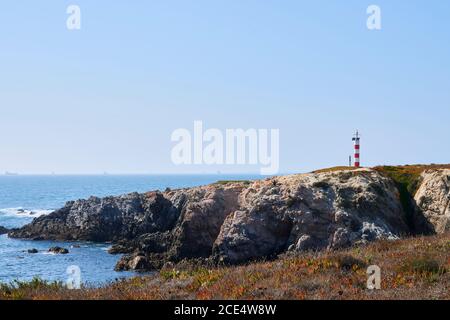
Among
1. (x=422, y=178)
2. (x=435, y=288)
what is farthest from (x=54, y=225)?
(x=435, y=288)

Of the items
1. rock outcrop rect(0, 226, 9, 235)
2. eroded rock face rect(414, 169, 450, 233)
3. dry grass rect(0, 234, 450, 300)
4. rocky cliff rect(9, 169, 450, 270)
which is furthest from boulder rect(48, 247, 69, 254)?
dry grass rect(0, 234, 450, 300)

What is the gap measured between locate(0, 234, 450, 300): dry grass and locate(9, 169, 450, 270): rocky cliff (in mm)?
23737

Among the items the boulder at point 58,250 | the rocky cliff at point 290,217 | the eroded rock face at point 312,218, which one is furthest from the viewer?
the boulder at point 58,250

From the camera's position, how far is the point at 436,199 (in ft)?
143

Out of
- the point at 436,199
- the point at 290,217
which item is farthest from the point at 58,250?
the point at 436,199

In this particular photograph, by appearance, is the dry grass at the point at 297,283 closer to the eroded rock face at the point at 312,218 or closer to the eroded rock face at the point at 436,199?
the eroded rock face at the point at 312,218

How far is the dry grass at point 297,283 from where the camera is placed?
1242cm

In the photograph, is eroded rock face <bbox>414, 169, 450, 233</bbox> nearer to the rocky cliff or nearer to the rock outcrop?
the rocky cliff

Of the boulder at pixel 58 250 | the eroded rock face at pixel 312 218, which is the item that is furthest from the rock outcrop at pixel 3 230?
the eroded rock face at pixel 312 218

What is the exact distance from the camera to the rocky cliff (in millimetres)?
42469

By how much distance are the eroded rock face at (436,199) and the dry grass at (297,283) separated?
27.0 m
